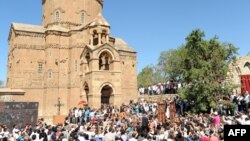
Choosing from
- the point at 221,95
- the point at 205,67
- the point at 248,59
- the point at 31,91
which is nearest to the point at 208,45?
the point at 205,67

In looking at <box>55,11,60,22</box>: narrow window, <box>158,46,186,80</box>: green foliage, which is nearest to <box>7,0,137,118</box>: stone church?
<box>55,11,60,22</box>: narrow window

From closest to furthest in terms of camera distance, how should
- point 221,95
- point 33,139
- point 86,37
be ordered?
point 33,139, point 221,95, point 86,37

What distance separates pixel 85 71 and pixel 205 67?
560 inches

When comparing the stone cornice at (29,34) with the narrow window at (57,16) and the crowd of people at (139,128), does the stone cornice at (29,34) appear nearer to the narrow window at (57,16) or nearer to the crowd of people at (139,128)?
the narrow window at (57,16)

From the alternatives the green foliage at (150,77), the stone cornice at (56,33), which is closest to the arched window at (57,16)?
the stone cornice at (56,33)

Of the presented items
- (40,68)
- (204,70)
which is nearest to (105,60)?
(40,68)

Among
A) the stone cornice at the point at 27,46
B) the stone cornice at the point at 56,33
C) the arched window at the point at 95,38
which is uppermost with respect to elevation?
the stone cornice at the point at 56,33

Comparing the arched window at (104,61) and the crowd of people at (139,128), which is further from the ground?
the arched window at (104,61)

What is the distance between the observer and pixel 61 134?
13625 mm

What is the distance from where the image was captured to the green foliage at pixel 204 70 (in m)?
22.3

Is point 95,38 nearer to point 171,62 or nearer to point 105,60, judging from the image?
point 105,60

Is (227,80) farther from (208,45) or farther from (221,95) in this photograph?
(208,45)

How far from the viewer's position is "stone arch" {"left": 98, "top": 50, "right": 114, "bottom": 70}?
3169 centimetres

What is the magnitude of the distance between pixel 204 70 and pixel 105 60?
1377 cm
